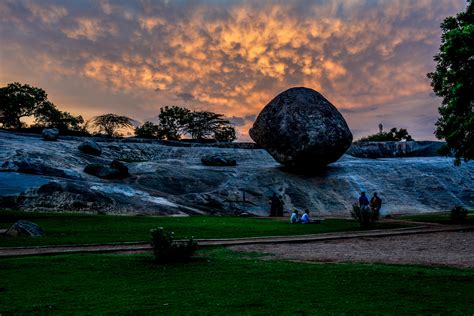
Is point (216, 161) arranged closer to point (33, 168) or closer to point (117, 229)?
point (33, 168)

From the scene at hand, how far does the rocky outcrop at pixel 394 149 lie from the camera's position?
50688mm

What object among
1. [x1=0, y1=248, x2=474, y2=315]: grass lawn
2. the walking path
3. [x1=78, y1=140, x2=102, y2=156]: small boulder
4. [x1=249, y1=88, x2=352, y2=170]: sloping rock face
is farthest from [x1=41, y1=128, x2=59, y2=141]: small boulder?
[x1=0, y1=248, x2=474, y2=315]: grass lawn

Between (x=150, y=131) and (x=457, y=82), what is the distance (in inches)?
2127

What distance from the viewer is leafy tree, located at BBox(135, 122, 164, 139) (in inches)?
2675

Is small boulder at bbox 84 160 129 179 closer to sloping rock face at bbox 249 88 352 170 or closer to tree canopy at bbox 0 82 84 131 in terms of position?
sloping rock face at bbox 249 88 352 170

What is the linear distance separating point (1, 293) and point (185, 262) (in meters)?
4.60

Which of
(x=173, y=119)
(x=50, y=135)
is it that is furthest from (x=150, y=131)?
(x=50, y=135)

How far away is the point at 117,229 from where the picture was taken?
61.7ft

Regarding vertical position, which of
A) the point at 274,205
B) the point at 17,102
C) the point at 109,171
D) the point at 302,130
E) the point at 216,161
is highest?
the point at 17,102

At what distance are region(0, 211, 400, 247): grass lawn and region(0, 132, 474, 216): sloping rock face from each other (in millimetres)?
3407

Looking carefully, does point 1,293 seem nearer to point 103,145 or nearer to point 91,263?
point 91,263

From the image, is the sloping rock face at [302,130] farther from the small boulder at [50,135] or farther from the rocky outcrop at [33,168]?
the small boulder at [50,135]

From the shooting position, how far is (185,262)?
1127 cm

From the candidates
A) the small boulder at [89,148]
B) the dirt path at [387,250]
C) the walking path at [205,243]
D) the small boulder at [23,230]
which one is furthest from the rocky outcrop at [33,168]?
the dirt path at [387,250]
